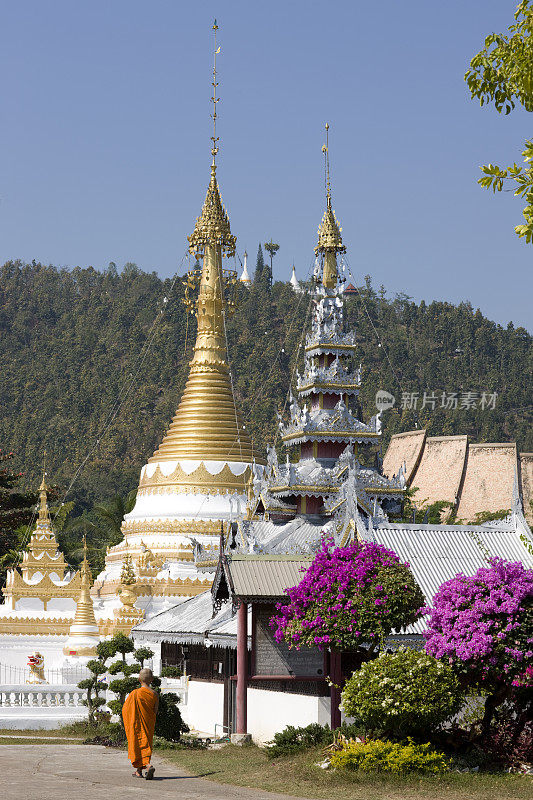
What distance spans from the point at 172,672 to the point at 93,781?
1214cm

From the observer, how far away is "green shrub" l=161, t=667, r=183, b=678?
27.5m

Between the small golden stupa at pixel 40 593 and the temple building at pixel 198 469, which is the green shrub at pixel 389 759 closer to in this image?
the temple building at pixel 198 469

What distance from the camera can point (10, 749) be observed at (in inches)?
787

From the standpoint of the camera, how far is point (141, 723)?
15758mm

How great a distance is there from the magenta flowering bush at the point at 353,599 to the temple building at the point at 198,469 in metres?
17.1

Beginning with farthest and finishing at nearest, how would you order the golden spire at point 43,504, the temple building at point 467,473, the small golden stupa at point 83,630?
the temple building at point 467,473, the golden spire at point 43,504, the small golden stupa at point 83,630

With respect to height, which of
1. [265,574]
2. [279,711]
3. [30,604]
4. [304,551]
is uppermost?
[304,551]

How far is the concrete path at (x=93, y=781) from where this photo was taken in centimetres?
1426

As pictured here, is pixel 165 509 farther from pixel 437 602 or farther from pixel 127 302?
pixel 127 302

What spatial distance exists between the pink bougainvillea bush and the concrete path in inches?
131

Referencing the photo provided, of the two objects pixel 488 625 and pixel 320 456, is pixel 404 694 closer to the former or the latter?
pixel 488 625

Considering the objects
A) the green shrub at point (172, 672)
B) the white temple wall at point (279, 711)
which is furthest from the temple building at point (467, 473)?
the white temple wall at point (279, 711)

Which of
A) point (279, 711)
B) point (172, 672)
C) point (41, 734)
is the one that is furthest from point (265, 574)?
point (172, 672)

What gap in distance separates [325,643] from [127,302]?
358 ft
